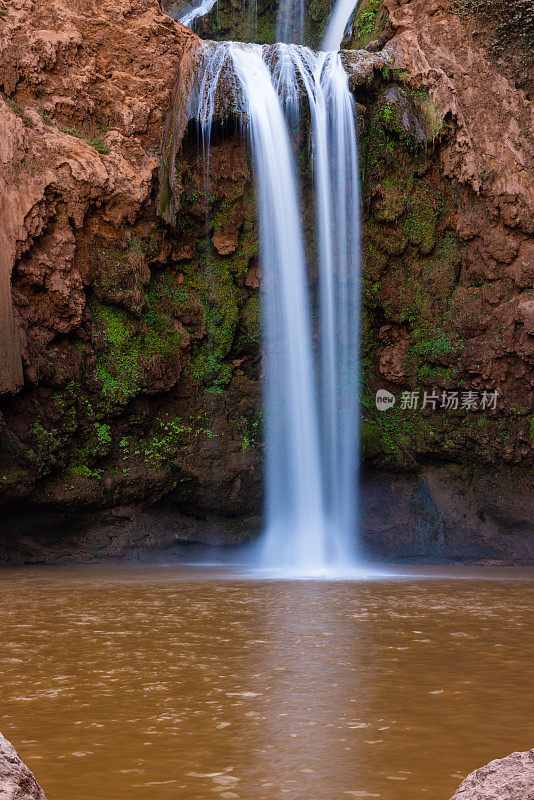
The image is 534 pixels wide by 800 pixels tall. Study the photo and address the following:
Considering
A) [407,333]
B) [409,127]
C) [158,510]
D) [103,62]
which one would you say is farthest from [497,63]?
[158,510]

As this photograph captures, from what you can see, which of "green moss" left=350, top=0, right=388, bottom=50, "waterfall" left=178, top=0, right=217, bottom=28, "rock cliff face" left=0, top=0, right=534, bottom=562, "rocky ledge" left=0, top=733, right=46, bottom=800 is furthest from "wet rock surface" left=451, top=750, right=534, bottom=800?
"waterfall" left=178, top=0, right=217, bottom=28

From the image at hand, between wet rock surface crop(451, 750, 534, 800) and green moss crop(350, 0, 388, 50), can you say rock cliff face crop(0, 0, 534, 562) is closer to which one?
green moss crop(350, 0, 388, 50)

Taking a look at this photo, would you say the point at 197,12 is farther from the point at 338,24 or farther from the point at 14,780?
the point at 14,780

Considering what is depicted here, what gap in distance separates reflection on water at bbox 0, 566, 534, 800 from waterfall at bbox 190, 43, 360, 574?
4.99 m

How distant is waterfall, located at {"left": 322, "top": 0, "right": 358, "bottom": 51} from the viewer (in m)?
18.1

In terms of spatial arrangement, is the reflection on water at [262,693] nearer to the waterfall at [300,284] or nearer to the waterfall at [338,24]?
the waterfall at [300,284]

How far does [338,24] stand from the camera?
18562mm

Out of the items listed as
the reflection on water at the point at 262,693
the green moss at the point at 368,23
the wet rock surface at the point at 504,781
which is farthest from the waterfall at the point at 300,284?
the wet rock surface at the point at 504,781

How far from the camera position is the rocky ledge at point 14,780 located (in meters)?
1.99

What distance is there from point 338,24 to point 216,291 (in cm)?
916

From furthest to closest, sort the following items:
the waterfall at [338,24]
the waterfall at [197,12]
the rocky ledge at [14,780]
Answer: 1. the waterfall at [197,12]
2. the waterfall at [338,24]
3. the rocky ledge at [14,780]

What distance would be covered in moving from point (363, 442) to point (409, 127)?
548 centimetres

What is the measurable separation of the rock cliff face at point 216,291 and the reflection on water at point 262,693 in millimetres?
4884

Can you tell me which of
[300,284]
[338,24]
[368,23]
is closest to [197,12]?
[338,24]
